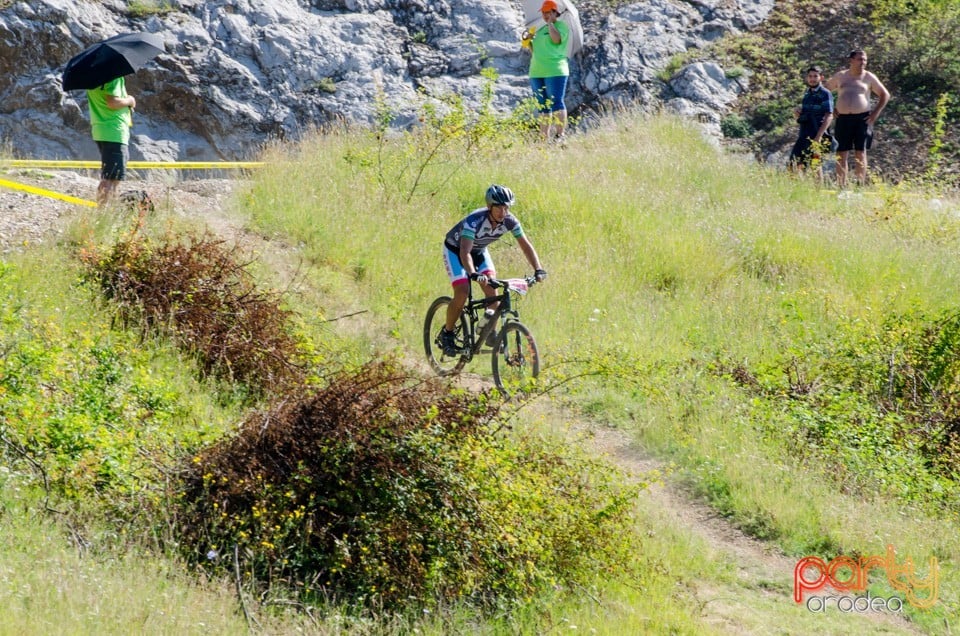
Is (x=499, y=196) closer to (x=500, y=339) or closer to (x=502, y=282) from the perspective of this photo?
(x=502, y=282)

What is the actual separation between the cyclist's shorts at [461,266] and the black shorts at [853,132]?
27.5 feet

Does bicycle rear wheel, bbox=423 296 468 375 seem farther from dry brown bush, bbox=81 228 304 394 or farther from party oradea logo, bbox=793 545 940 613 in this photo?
party oradea logo, bbox=793 545 940 613

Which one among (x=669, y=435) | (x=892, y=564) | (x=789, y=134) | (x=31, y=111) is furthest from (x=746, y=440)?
(x=31, y=111)

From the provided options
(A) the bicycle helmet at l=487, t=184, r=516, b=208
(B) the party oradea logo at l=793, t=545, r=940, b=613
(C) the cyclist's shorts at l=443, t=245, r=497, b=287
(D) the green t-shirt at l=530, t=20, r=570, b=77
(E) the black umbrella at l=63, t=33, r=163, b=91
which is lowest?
(B) the party oradea logo at l=793, t=545, r=940, b=613

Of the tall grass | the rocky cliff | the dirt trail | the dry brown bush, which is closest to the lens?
the dirt trail

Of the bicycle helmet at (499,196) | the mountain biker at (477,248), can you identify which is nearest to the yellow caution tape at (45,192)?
the mountain biker at (477,248)

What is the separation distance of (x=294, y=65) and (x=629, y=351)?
1117 cm

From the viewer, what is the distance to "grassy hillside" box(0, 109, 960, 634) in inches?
246

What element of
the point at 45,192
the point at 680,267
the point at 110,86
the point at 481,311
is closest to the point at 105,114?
the point at 110,86

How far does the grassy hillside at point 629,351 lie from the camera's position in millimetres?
6254

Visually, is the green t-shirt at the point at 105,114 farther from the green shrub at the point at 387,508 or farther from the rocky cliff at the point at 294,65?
the rocky cliff at the point at 294,65

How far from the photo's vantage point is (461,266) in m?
10.1

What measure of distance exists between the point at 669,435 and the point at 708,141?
9.30 meters

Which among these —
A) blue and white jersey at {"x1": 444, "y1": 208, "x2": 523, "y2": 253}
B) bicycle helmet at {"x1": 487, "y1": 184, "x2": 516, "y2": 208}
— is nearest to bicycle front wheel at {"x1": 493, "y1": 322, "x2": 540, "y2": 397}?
blue and white jersey at {"x1": 444, "y1": 208, "x2": 523, "y2": 253}
